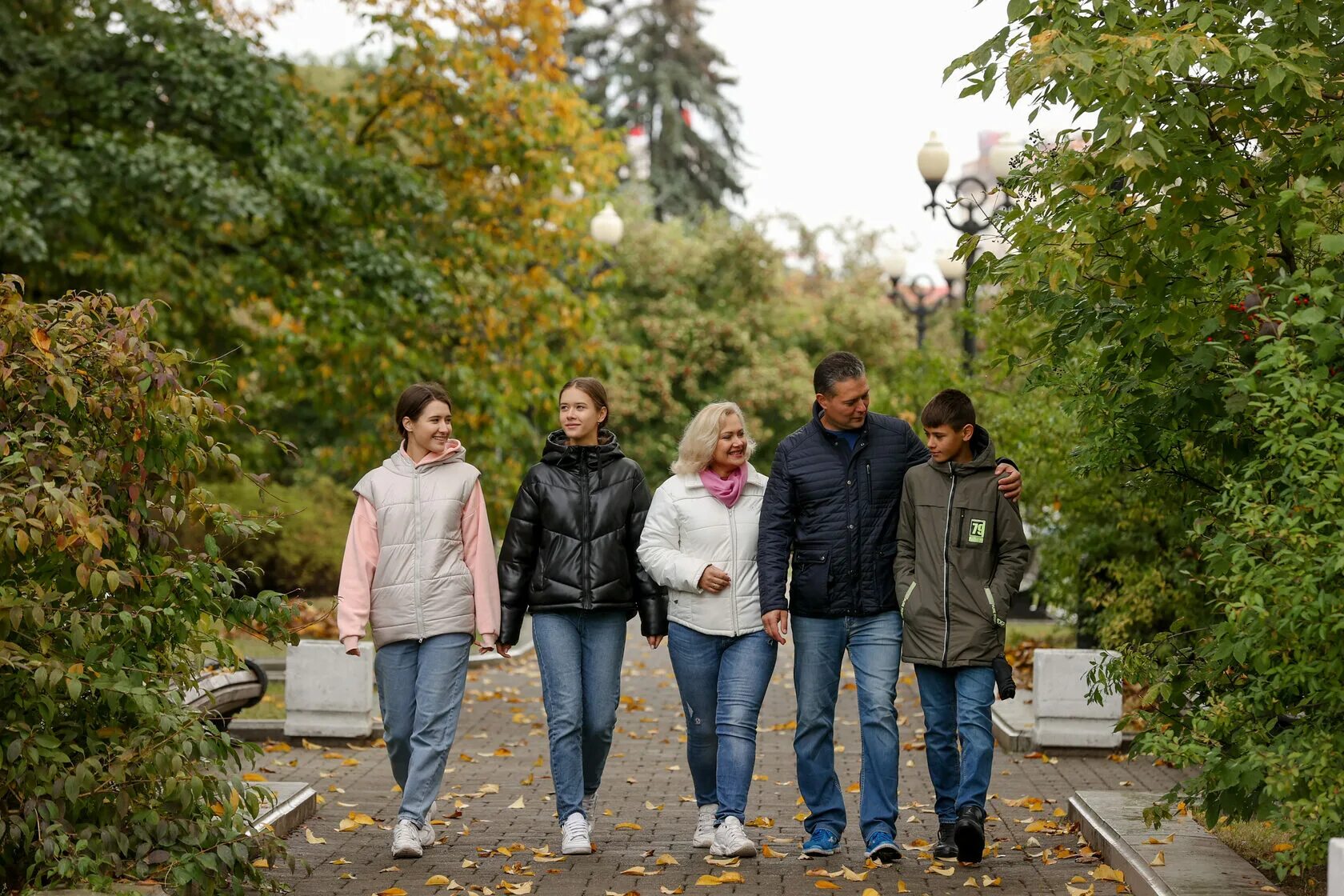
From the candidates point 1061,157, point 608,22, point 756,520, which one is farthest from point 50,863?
point 608,22

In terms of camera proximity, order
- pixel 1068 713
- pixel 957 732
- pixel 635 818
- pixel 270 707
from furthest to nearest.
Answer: pixel 270 707
pixel 1068 713
pixel 635 818
pixel 957 732

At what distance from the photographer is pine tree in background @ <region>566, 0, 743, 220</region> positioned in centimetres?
4847

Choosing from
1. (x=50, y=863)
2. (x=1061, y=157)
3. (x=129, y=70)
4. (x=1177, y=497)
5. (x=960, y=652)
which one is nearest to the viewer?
(x=50, y=863)

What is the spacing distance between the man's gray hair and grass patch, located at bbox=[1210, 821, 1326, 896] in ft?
7.58

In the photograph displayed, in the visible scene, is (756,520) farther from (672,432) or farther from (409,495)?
(672,432)

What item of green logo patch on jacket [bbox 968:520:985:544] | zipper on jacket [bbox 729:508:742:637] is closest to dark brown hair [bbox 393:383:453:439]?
zipper on jacket [bbox 729:508:742:637]

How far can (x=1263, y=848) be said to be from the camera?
275 inches

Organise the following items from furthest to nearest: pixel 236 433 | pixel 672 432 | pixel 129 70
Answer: pixel 672 432, pixel 236 433, pixel 129 70

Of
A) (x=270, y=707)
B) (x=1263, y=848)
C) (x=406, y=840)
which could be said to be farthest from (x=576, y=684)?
(x=270, y=707)

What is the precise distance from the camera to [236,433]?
2184 cm

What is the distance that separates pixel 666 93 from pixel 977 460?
42.6m

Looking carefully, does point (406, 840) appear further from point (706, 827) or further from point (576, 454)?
point (576, 454)

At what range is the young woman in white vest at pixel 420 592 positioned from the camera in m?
7.14

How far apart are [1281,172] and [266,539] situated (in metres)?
18.2
